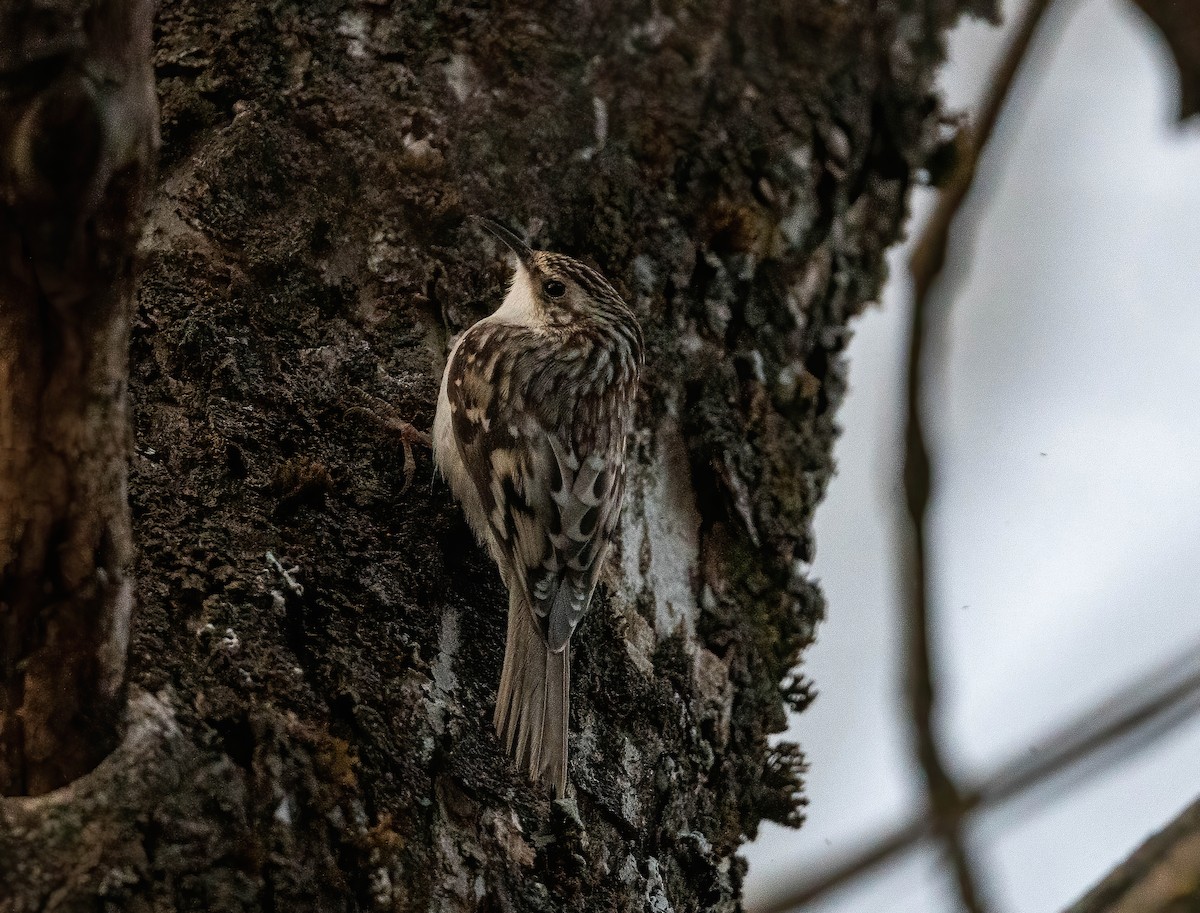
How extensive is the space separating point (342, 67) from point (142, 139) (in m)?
1.25

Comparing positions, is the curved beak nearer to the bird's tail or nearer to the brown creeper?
the brown creeper

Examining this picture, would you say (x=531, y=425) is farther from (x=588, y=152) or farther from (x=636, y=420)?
(x=588, y=152)

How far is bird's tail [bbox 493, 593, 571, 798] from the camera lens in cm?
205

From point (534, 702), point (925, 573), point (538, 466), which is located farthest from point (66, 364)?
point (538, 466)

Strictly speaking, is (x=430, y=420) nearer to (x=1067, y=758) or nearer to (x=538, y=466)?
(x=538, y=466)

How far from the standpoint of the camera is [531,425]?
121 inches

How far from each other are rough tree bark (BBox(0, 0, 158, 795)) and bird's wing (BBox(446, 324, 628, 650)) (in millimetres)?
910

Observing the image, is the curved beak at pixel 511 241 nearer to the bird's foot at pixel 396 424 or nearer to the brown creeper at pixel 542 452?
the brown creeper at pixel 542 452

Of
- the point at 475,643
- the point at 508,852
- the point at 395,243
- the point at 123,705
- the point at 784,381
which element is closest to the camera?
the point at 123,705

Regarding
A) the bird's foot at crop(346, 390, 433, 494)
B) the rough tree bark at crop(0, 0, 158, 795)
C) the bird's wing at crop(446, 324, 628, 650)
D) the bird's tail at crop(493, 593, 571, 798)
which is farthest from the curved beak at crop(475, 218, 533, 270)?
the rough tree bark at crop(0, 0, 158, 795)

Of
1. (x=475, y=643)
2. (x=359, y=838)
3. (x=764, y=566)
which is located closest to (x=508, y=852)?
(x=359, y=838)

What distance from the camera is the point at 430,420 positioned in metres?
2.62

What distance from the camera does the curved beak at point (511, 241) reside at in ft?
8.63

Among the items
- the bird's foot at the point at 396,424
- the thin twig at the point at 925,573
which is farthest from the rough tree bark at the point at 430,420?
the thin twig at the point at 925,573
